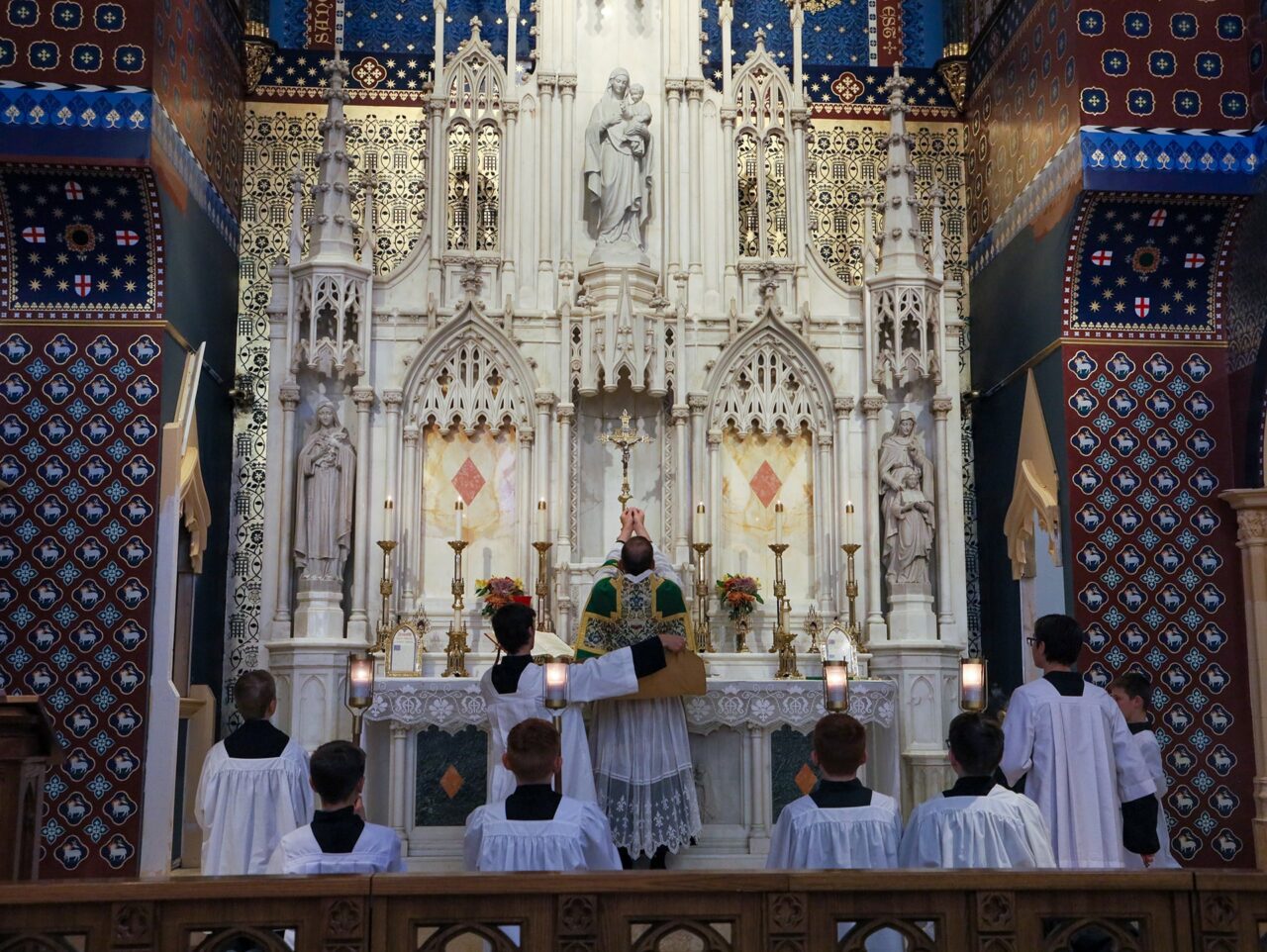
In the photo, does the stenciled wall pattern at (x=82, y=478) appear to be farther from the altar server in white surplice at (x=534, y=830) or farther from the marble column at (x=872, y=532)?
the altar server in white surplice at (x=534, y=830)

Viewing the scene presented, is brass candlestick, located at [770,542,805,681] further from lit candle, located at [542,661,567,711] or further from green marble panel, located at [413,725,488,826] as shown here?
lit candle, located at [542,661,567,711]

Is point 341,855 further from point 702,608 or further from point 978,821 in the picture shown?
point 702,608

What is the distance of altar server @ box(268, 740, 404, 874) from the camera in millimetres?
4984

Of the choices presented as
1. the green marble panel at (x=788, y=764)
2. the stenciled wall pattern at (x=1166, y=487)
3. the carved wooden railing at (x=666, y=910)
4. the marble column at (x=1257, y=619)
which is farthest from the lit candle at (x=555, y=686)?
the marble column at (x=1257, y=619)

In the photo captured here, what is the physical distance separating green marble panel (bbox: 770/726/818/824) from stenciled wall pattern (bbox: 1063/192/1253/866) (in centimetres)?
300

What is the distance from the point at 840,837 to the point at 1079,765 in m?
1.59

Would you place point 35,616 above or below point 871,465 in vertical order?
below

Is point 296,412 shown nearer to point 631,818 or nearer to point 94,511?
point 94,511

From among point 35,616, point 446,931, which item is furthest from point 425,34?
point 446,931

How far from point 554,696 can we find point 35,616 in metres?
6.52

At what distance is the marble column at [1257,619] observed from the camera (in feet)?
40.8

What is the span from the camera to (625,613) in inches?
365

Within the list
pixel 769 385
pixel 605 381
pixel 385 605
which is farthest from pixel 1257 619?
pixel 385 605

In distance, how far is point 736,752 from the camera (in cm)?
1116
